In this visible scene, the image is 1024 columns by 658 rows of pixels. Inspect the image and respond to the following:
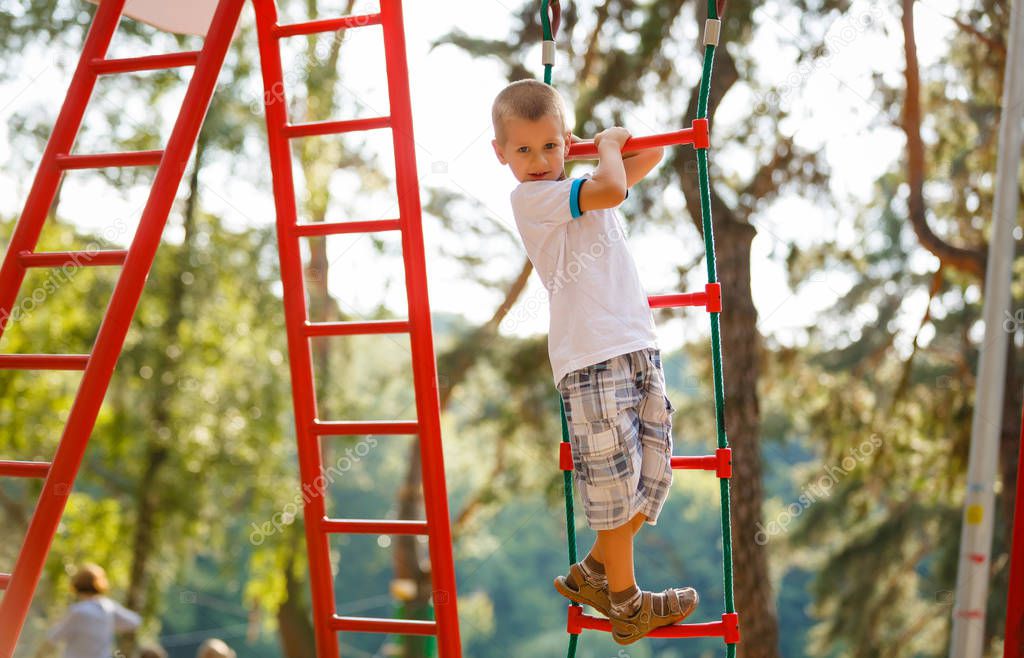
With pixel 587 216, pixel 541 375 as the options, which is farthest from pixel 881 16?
pixel 587 216

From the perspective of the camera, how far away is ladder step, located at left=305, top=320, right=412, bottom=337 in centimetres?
288

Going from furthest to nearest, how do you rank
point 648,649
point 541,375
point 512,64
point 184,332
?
1. point 648,649
2. point 184,332
3. point 541,375
4. point 512,64

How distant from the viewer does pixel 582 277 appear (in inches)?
101

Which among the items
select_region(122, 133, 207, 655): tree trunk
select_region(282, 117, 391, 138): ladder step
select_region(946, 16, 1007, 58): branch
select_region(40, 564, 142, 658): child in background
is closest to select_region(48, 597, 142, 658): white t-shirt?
select_region(40, 564, 142, 658): child in background

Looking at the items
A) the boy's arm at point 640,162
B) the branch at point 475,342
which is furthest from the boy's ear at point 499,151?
the branch at point 475,342

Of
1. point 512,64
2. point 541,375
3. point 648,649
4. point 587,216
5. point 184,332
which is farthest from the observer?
point 648,649

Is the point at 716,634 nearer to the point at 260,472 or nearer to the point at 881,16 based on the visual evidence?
the point at 881,16

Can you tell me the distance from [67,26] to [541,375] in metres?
6.18

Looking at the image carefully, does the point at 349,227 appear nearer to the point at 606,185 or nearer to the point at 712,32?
the point at 606,185

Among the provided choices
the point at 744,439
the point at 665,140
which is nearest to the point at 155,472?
the point at 744,439

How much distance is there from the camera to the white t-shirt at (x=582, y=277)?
99.5 inches

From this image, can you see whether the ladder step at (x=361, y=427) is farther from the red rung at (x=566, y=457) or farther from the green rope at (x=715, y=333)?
the green rope at (x=715, y=333)

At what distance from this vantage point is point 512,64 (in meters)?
9.77

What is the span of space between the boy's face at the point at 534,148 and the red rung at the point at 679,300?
498mm
